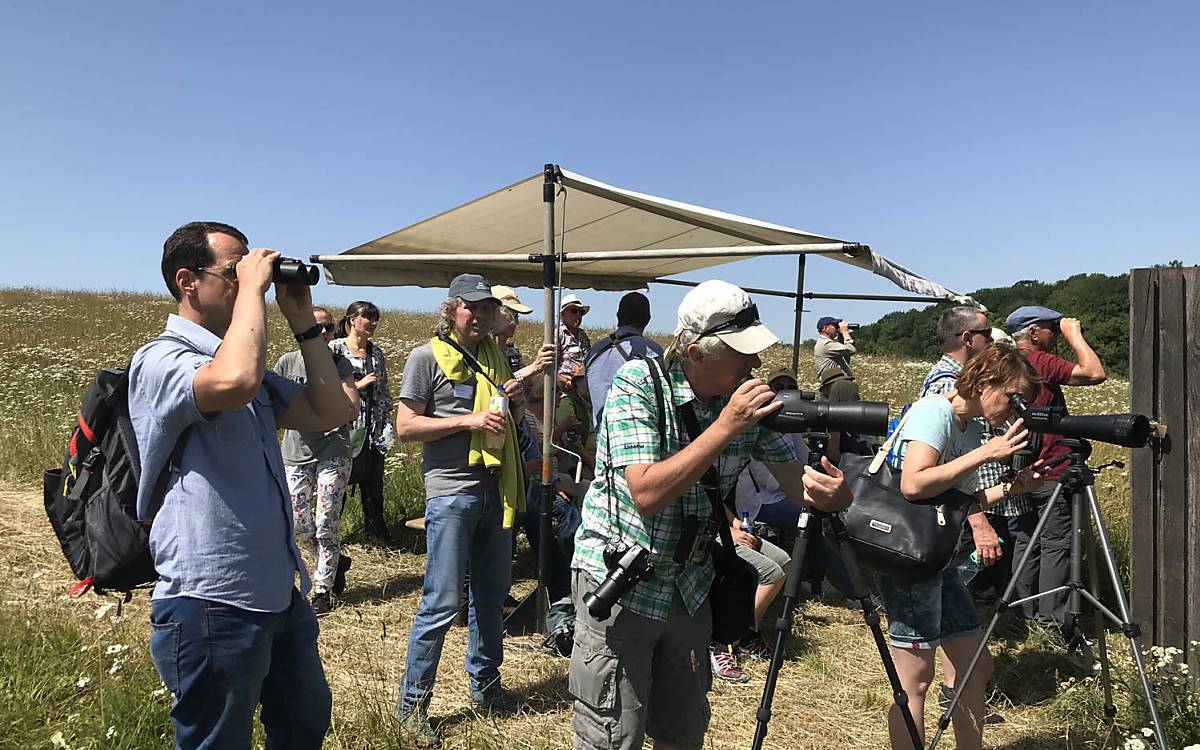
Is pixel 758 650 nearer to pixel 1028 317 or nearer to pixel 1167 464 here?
pixel 1167 464

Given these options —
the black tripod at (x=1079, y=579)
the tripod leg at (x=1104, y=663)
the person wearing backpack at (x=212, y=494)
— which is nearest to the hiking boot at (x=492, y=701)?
the person wearing backpack at (x=212, y=494)

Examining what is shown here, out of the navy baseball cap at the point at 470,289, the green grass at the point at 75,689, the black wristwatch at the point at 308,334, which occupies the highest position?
the navy baseball cap at the point at 470,289

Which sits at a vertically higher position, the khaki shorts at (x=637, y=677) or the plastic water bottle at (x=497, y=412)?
the plastic water bottle at (x=497, y=412)

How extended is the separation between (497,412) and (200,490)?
1.77 metres

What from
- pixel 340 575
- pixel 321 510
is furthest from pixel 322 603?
pixel 321 510

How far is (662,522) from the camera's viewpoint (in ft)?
7.34

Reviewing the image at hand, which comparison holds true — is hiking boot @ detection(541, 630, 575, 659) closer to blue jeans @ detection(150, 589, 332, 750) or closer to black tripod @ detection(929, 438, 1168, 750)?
black tripod @ detection(929, 438, 1168, 750)

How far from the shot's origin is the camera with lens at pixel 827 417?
6.82ft

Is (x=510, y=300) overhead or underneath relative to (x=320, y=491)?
overhead

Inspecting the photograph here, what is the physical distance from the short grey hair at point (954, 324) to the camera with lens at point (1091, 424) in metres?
1.23

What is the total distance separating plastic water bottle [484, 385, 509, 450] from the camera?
363 centimetres

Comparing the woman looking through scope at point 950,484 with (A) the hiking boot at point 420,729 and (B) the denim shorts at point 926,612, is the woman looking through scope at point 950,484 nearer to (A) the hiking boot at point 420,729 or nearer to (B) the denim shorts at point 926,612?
(B) the denim shorts at point 926,612

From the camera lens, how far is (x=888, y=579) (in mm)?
2941

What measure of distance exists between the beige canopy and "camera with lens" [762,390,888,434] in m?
2.05
